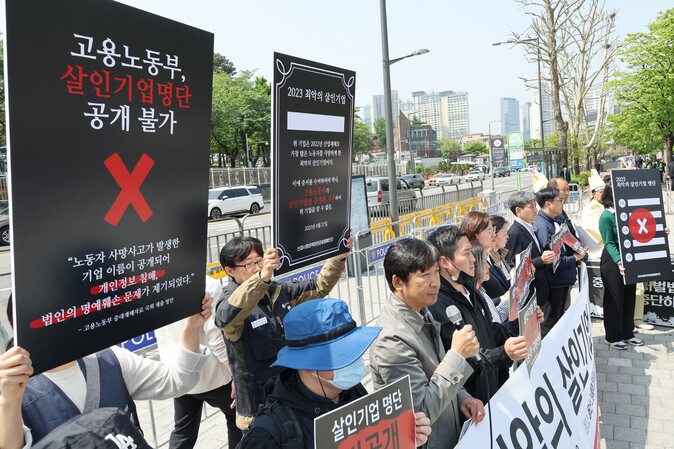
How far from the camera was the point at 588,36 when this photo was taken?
22.1 meters

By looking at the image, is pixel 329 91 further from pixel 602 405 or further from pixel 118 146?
pixel 602 405

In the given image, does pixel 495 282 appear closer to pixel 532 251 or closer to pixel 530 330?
pixel 532 251

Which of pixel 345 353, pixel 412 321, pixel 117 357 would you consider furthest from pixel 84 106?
pixel 412 321

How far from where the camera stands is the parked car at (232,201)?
87.5ft

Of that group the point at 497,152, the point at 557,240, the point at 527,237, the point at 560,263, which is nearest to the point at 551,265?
the point at 560,263

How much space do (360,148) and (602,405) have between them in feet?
226

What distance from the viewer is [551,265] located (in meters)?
5.09

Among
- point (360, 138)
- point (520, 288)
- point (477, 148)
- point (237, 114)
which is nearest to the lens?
point (520, 288)

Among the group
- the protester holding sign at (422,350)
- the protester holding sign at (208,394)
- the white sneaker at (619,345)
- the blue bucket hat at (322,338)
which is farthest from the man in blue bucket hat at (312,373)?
the white sneaker at (619,345)

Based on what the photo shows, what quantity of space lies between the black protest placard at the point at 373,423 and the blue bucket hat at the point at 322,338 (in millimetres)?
183

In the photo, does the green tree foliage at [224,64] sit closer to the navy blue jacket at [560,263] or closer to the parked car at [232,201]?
the parked car at [232,201]

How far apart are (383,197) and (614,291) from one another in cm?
1668

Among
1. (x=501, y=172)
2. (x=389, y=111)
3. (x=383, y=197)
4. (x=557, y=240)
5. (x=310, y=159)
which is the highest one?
(x=501, y=172)

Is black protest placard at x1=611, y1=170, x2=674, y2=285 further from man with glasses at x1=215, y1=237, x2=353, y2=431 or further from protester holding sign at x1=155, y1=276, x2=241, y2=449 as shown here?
protester holding sign at x1=155, y1=276, x2=241, y2=449
